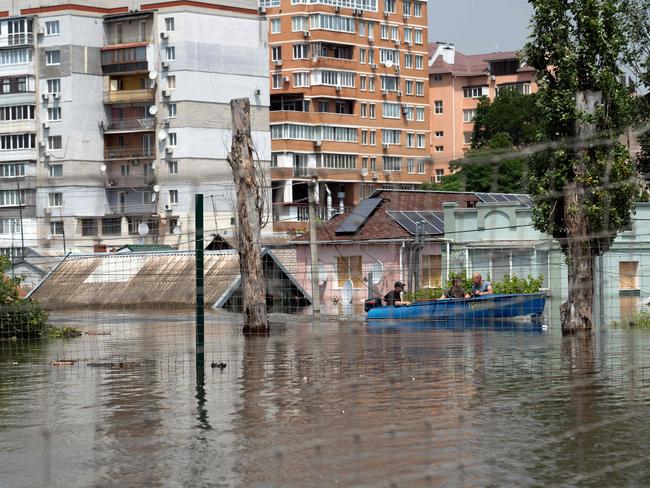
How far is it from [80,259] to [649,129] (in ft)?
111

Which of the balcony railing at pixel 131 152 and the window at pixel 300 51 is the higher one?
the window at pixel 300 51

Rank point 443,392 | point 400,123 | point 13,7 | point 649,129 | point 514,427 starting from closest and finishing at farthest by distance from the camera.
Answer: point 514,427
point 443,392
point 649,129
point 13,7
point 400,123

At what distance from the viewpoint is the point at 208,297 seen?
152 ft

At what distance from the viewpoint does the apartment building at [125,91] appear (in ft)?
285

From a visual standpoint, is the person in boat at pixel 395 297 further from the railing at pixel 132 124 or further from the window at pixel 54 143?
the window at pixel 54 143

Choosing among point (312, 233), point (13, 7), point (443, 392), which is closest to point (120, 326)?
point (312, 233)

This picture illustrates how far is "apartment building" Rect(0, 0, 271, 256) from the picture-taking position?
8700cm

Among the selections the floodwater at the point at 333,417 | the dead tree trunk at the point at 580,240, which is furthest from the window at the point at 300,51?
the floodwater at the point at 333,417

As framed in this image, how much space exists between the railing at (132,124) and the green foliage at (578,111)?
62.6 m

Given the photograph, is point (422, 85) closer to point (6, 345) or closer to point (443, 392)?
point (6, 345)

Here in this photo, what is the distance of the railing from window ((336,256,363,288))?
45.7m

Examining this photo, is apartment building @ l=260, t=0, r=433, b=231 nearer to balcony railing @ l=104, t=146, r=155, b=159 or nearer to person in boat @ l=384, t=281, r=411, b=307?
balcony railing @ l=104, t=146, r=155, b=159

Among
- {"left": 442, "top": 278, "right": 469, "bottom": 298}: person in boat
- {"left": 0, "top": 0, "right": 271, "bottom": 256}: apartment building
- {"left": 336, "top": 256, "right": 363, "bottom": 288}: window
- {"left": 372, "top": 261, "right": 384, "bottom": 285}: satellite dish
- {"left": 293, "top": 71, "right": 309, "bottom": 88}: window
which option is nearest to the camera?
{"left": 442, "top": 278, "right": 469, "bottom": 298}: person in boat

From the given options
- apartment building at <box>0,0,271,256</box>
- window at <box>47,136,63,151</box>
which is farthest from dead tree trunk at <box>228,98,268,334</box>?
window at <box>47,136,63,151</box>
